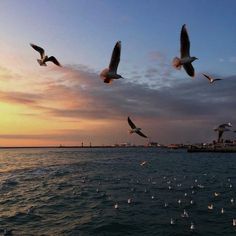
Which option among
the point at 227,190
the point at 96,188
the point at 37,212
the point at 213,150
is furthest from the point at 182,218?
the point at 213,150

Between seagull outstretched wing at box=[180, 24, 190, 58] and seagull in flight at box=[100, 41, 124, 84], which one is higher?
seagull outstretched wing at box=[180, 24, 190, 58]

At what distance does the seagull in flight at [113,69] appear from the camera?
28.6 ft

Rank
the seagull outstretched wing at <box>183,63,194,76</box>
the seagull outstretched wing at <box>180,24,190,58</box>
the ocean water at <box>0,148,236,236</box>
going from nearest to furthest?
the seagull outstretched wing at <box>180,24,190,58</box> < the seagull outstretched wing at <box>183,63,194,76</box> < the ocean water at <box>0,148,236,236</box>

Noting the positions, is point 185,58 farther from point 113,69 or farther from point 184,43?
point 113,69

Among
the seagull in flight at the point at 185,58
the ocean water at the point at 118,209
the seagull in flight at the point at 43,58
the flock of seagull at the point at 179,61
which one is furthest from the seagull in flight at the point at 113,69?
the ocean water at the point at 118,209

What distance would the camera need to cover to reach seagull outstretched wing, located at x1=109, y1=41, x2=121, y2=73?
869 cm

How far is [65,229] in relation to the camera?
19.0 metres

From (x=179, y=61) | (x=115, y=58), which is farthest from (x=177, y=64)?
(x=115, y=58)

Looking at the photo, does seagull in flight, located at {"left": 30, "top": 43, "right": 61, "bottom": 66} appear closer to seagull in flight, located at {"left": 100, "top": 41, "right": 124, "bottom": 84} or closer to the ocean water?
seagull in flight, located at {"left": 100, "top": 41, "right": 124, "bottom": 84}

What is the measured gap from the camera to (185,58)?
884 cm

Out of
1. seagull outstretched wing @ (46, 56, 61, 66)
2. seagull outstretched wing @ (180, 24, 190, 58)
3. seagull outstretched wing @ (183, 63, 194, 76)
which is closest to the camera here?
seagull outstretched wing @ (180, 24, 190, 58)

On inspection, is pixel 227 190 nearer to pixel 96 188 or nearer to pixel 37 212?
pixel 96 188

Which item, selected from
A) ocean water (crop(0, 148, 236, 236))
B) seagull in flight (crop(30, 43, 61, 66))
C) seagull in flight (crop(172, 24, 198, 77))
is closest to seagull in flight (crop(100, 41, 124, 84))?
seagull in flight (crop(172, 24, 198, 77))

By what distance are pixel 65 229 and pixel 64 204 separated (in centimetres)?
651
